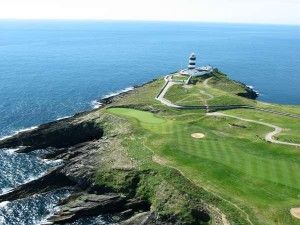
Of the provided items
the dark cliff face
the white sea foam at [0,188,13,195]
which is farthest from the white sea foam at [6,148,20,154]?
the white sea foam at [0,188,13,195]

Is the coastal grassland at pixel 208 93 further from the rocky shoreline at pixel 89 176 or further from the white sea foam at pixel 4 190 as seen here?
the white sea foam at pixel 4 190

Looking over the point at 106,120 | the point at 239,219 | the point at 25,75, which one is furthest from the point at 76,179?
the point at 25,75

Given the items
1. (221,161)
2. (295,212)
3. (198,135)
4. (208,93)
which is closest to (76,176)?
(198,135)

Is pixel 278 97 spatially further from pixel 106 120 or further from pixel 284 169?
pixel 284 169

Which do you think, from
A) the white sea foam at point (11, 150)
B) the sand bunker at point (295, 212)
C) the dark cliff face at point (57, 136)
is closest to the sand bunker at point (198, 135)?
the dark cliff face at point (57, 136)

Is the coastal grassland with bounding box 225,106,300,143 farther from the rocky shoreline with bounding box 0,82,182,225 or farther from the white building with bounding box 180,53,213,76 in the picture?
the white building with bounding box 180,53,213,76

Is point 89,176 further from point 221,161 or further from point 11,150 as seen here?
point 11,150
